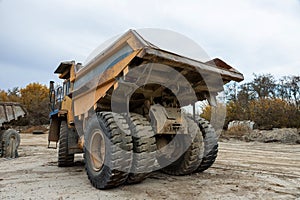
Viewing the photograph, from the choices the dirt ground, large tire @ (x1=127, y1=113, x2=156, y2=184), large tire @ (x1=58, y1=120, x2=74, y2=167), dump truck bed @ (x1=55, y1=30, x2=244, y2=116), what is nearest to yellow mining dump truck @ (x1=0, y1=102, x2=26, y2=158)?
large tire @ (x1=58, y1=120, x2=74, y2=167)

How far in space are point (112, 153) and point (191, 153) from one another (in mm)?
1705

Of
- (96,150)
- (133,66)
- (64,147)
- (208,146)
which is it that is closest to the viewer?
(133,66)

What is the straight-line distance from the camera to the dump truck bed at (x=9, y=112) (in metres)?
9.32

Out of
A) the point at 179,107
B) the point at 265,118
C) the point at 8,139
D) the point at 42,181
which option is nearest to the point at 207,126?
the point at 179,107

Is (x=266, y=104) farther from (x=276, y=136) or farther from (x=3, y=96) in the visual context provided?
(x=3, y=96)

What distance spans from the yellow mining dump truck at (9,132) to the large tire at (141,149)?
243 inches

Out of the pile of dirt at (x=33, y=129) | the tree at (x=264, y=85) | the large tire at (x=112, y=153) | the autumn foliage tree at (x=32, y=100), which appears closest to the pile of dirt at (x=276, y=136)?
the tree at (x=264, y=85)

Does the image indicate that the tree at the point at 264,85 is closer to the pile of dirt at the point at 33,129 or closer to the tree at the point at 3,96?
the pile of dirt at the point at 33,129

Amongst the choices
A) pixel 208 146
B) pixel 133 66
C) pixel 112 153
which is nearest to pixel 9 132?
pixel 112 153

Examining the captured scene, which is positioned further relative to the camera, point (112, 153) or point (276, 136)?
point (276, 136)

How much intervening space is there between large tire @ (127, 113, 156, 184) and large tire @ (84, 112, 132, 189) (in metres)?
0.11

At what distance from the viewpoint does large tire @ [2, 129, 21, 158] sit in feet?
27.3

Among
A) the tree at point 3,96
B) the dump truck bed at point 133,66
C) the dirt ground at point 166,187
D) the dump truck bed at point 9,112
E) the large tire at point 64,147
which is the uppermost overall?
the tree at point 3,96

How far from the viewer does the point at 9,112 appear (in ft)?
31.6
